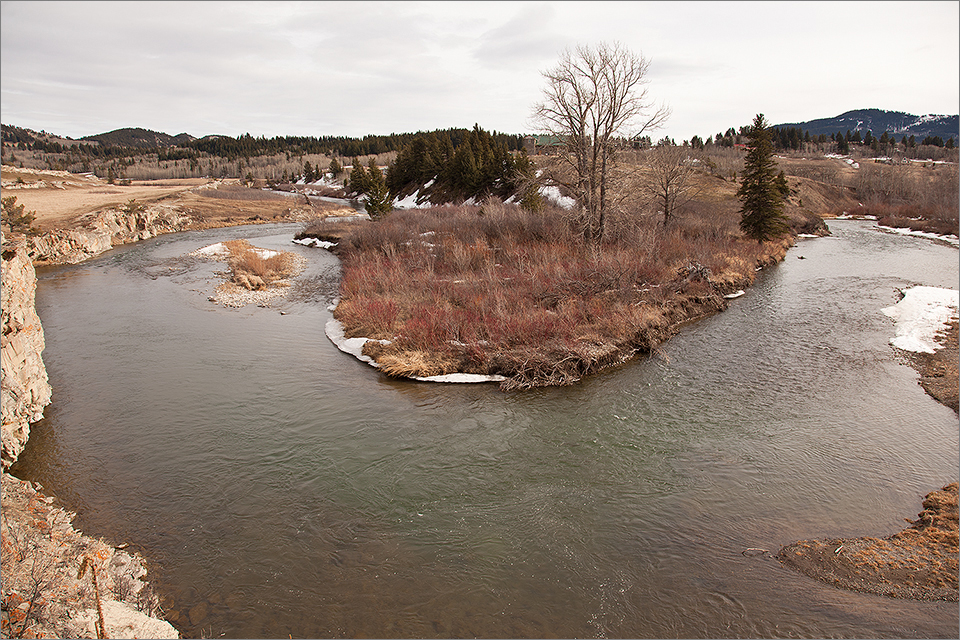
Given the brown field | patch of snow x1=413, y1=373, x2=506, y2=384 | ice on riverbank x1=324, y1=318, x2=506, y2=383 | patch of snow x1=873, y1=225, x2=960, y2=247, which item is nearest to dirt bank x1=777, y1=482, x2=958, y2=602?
patch of snow x1=413, y1=373, x2=506, y2=384

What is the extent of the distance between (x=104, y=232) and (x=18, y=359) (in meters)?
36.1

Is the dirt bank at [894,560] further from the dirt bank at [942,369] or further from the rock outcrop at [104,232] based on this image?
the rock outcrop at [104,232]

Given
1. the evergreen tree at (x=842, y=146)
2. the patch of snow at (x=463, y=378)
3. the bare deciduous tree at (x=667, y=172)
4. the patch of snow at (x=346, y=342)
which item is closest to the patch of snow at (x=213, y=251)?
the patch of snow at (x=346, y=342)

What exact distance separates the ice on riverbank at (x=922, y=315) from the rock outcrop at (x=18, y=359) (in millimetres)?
25270

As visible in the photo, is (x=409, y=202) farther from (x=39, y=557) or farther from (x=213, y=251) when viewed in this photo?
(x=39, y=557)

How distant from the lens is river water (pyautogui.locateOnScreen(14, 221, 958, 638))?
689 centimetres

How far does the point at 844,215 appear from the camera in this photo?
63531mm

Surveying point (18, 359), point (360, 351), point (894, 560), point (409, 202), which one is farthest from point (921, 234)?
point (18, 359)

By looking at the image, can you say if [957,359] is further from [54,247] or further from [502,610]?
[54,247]

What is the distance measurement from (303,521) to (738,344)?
15.3 metres

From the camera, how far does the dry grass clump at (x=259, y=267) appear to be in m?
26.4

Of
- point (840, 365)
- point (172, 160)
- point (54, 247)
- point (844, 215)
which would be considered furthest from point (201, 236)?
point (172, 160)

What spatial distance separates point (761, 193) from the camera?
33.7m

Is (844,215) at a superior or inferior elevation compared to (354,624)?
superior
